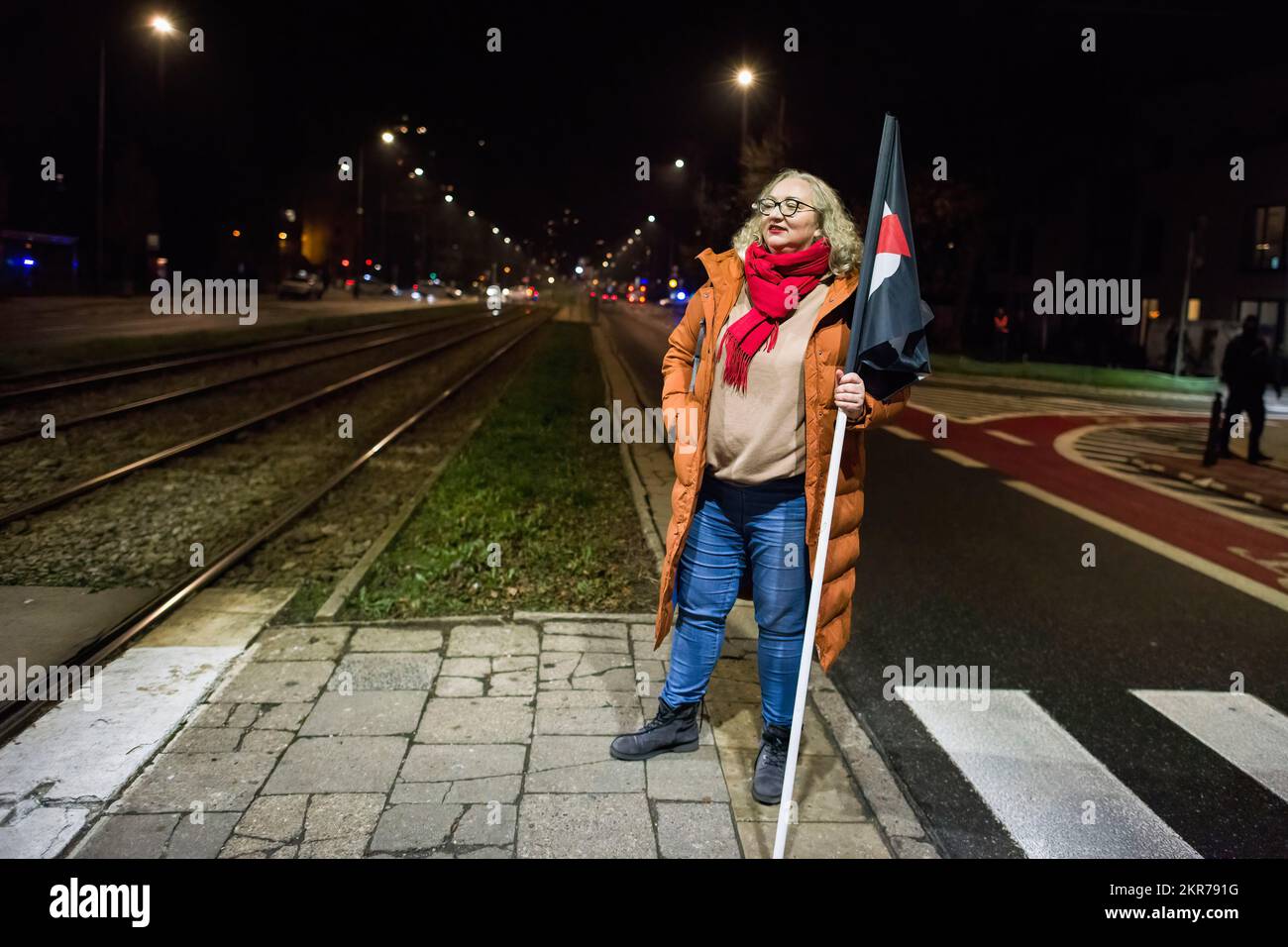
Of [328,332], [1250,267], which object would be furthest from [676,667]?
[1250,267]

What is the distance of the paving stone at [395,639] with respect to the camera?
16.3 feet

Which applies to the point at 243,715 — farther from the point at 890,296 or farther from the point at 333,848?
the point at 890,296

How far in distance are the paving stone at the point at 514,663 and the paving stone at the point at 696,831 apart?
1.42 meters

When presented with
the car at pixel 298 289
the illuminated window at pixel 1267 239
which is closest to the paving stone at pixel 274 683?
the illuminated window at pixel 1267 239

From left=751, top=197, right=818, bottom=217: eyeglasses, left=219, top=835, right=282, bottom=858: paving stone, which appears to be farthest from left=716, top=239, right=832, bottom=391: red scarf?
left=219, top=835, right=282, bottom=858: paving stone

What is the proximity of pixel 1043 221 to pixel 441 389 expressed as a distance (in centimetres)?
3180

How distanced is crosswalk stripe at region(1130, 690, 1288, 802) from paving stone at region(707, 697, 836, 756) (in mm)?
1691

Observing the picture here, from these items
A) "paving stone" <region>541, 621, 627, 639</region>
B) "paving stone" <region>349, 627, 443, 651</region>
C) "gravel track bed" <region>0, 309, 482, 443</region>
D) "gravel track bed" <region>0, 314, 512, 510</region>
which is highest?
"gravel track bed" <region>0, 309, 482, 443</region>

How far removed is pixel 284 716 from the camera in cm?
411

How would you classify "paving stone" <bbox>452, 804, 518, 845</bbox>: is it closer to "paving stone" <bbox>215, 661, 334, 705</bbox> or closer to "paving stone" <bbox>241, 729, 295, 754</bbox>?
"paving stone" <bbox>241, 729, 295, 754</bbox>

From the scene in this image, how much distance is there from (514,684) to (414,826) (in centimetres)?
128

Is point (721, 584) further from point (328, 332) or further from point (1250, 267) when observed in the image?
point (1250, 267)

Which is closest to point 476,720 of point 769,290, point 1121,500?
point 769,290

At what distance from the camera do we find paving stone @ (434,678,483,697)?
4.39 meters
